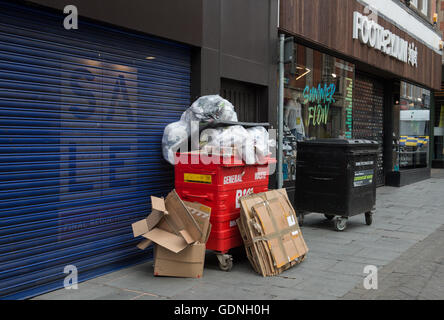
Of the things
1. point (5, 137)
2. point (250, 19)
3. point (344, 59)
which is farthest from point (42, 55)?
point (344, 59)

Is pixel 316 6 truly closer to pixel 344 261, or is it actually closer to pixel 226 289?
pixel 344 261

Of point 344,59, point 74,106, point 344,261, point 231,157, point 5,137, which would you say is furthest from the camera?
point 344,59

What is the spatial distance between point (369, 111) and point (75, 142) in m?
11.3

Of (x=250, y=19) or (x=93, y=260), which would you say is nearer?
(x=93, y=260)

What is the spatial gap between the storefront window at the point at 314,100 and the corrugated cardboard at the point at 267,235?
12.3 feet

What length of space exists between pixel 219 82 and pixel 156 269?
312 centimetres

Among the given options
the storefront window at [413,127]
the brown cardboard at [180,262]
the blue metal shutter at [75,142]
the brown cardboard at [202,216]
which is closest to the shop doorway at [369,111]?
the storefront window at [413,127]

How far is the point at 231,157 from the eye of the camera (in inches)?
212

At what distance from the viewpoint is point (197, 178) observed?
214 inches

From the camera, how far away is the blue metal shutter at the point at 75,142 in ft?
14.2

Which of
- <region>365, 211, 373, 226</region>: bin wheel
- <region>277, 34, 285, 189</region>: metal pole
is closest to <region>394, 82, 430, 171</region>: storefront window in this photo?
<region>365, 211, 373, 226</region>: bin wheel

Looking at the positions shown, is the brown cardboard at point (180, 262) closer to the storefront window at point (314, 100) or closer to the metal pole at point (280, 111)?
the metal pole at point (280, 111)

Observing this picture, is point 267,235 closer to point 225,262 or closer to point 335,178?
point 225,262

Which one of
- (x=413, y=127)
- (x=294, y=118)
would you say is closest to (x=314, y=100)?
(x=294, y=118)
